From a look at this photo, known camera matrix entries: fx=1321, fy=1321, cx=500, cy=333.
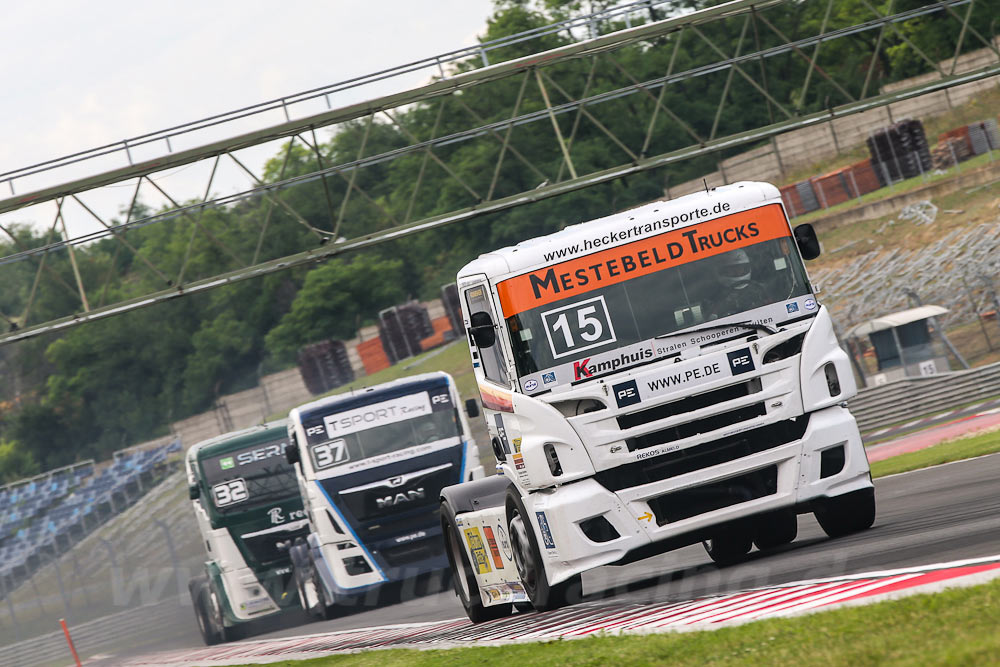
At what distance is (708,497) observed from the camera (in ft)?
32.8

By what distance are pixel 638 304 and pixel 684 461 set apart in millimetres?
1258

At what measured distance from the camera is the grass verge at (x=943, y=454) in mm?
18062

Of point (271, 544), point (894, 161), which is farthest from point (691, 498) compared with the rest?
point (894, 161)

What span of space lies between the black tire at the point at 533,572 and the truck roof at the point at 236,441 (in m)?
13.3

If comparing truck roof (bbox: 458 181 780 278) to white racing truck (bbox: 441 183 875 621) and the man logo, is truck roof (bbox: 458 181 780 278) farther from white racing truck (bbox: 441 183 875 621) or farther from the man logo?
the man logo

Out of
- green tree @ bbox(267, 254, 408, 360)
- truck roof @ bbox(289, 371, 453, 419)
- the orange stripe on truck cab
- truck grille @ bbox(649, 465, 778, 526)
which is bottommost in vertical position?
truck grille @ bbox(649, 465, 778, 526)

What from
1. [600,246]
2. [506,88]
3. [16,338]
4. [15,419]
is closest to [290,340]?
[506,88]

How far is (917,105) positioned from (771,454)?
1862 inches

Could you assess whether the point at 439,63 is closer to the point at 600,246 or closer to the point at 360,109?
the point at 360,109

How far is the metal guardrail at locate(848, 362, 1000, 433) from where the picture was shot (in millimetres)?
27797

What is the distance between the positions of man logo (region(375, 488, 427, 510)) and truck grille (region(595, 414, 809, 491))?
10565mm

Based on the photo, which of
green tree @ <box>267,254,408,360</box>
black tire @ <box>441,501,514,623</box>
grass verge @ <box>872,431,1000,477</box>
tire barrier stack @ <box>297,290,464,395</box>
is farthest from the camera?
green tree @ <box>267,254,408,360</box>

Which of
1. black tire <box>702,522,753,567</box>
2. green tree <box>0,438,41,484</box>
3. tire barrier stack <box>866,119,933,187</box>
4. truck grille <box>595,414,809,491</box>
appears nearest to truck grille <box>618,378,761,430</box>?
truck grille <box>595,414,809,491</box>

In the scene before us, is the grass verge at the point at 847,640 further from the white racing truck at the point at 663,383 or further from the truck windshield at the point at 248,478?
the truck windshield at the point at 248,478
